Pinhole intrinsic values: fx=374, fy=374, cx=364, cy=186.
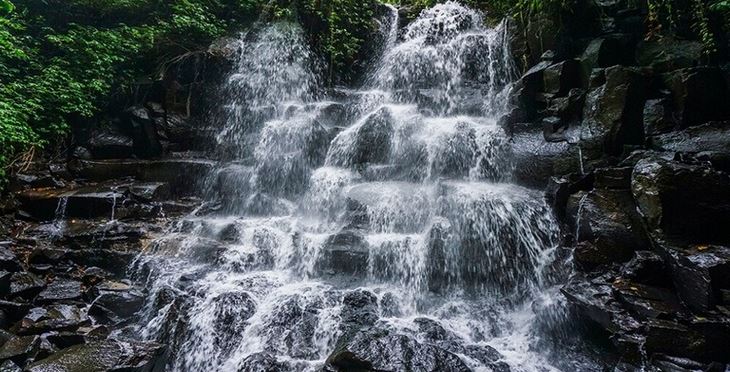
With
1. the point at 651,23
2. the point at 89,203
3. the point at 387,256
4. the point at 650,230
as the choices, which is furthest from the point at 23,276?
the point at 651,23

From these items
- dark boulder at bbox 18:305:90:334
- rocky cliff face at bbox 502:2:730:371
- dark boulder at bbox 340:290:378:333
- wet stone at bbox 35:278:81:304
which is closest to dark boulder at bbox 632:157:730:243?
rocky cliff face at bbox 502:2:730:371

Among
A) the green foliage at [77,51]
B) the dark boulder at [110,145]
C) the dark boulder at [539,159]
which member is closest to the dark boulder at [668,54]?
the dark boulder at [539,159]

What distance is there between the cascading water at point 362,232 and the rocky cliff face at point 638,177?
2.54 feet

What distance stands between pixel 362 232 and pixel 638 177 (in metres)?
4.64

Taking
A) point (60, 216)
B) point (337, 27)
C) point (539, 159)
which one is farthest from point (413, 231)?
point (337, 27)

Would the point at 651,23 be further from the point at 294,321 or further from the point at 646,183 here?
the point at 294,321

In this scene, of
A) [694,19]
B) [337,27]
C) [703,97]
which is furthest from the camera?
[337,27]

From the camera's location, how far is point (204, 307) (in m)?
5.98

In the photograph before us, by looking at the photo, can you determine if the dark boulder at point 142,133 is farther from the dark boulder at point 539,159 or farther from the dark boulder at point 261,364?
the dark boulder at point 539,159

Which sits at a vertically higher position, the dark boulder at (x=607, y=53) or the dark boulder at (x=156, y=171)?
the dark boulder at (x=607, y=53)

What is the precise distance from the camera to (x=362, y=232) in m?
7.47

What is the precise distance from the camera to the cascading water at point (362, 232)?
5652 millimetres

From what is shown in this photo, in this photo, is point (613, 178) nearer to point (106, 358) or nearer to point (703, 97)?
point (703, 97)

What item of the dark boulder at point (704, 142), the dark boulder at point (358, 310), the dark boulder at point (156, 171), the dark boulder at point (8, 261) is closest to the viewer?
the dark boulder at point (358, 310)
